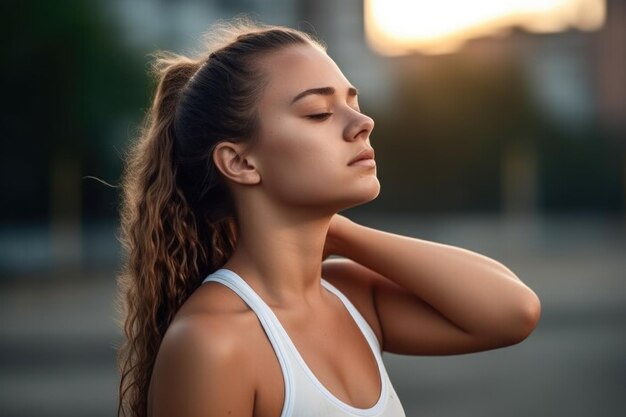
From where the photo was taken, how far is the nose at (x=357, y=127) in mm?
1946

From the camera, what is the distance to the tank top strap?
5.82ft

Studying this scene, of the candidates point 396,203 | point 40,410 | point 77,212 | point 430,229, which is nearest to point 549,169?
point 396,203

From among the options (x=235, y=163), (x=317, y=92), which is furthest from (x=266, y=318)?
(x=317, y=92)

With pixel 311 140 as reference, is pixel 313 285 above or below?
below

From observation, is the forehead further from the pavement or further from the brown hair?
the pavement

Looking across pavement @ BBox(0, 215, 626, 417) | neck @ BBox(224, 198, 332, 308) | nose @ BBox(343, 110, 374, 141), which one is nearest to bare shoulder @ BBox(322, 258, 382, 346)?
neck @ BBox(224, 198, 332, 308)

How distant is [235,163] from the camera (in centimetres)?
205

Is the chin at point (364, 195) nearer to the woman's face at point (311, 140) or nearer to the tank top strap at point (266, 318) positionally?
the woman's face at point (311, 140)

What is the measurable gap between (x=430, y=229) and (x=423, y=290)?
28.2 metres

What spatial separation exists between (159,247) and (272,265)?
0.94 ft

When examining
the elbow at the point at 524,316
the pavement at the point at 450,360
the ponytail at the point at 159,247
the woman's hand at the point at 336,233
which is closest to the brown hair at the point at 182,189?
the ponytail at the point at 159,247

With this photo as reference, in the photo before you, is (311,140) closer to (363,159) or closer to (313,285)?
(363,159)

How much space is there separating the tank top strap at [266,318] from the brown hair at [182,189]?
171 mm

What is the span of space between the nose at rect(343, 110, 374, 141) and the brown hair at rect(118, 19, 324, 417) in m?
0.20
